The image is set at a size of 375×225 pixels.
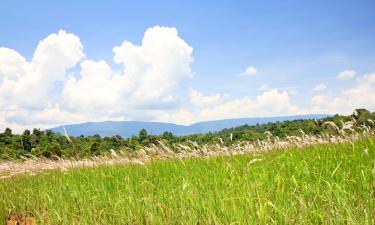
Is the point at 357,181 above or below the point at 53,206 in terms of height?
above

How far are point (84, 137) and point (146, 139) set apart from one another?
289 inches

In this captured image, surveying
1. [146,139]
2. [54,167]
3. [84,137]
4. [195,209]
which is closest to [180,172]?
[195,209]

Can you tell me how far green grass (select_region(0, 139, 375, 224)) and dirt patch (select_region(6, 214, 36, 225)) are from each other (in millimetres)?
117

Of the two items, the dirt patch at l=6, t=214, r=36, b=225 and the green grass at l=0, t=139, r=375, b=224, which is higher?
the green grass at l=0, t=139, r=375, b=224

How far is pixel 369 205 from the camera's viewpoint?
3.63m

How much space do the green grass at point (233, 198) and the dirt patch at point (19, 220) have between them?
0.38 feet

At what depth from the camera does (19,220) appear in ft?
23.6

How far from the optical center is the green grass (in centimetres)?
382

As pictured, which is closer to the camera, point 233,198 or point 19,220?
point 233,198

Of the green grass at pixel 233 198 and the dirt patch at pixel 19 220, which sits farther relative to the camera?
the dirt patch at pixel 19 220

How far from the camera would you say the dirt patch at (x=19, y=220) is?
22.0 feet

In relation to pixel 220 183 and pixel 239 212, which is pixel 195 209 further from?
pixel 220 183

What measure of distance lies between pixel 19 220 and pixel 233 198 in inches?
193

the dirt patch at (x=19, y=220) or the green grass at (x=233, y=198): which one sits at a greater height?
the green grass at (x=233, y=198)
